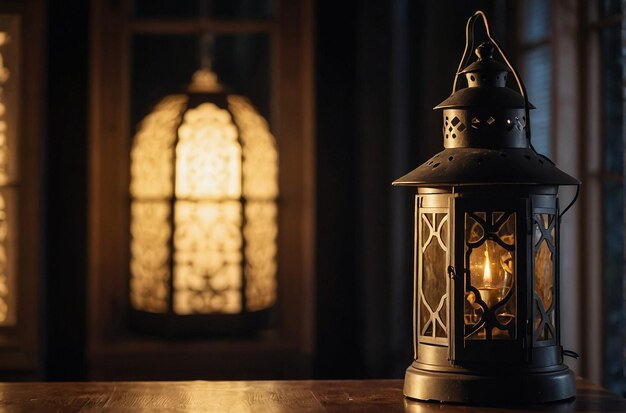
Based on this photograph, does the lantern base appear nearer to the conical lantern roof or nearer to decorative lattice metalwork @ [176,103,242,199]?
the conical lantern roof

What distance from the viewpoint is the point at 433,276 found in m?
2.04

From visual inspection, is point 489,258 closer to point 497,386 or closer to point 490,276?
point 490,276

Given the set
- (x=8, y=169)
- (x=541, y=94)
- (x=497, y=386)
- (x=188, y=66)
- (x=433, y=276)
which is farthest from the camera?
(x=188, y=66)

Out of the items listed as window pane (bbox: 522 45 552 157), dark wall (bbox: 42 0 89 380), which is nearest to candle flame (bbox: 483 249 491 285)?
window pane (bbox: 522 45 552 157)

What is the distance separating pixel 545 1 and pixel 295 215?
47.2 inches

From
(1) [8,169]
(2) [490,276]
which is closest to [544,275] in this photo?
(2) [490,276]

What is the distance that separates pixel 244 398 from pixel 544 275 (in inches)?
23.4

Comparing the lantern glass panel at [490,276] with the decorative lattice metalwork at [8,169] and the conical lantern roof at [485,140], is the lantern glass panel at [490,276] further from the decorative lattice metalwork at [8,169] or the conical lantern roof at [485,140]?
the decorative lattice metalwork at [8,169]

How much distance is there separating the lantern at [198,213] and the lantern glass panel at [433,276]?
5.07 ft

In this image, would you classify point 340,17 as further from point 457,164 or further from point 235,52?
point 457,164

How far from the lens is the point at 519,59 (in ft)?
10.3

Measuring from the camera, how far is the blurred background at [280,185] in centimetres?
355

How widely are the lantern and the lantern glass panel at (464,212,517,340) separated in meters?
1.65

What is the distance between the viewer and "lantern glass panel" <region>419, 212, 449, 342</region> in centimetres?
199
